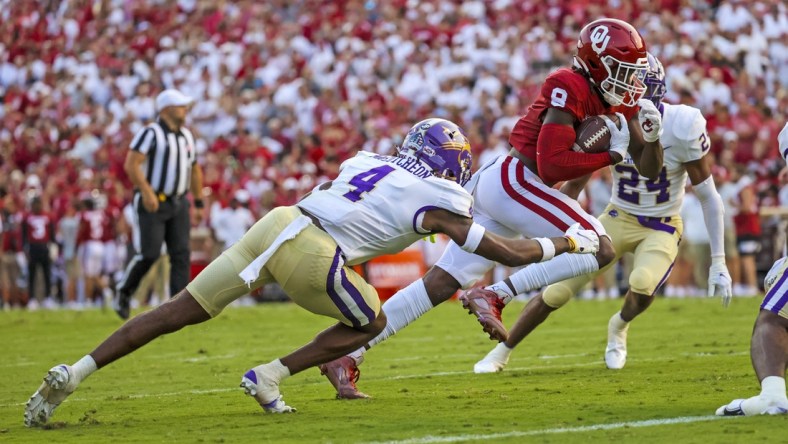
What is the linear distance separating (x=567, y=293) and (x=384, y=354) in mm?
2037

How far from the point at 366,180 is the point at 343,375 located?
1172 millimetres

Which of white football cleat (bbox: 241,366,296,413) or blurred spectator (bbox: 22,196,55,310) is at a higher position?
white football cleat (bbox: 241,366,296,413)

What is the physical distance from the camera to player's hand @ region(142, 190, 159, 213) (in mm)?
11016

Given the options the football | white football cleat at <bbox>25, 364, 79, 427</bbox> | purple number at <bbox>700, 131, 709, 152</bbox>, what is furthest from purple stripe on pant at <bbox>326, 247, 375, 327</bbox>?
purple number at <bbox>700, 131, 709, 152</bbox>

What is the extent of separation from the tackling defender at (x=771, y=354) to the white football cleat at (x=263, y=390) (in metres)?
1.96

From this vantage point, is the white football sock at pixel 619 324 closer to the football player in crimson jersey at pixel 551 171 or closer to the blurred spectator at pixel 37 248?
the football player in crimson jersey at pixel 551 171

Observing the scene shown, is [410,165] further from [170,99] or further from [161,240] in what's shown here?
[170,99]

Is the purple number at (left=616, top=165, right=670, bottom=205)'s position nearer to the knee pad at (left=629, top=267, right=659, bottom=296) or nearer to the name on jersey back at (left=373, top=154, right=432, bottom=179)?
the knee pad at (left=629, top=267, right=659, bottom=296)

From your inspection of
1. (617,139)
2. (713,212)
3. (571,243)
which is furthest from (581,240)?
(713,212)

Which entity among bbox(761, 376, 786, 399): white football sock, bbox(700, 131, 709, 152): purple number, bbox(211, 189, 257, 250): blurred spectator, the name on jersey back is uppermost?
the name on jersey back

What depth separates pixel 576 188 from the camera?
7.12 m

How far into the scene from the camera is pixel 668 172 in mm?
7699

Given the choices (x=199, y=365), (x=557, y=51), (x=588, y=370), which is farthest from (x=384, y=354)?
(x=557, y=51)

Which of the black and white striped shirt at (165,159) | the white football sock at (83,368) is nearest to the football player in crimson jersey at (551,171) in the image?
the white football sock at (83,368)
